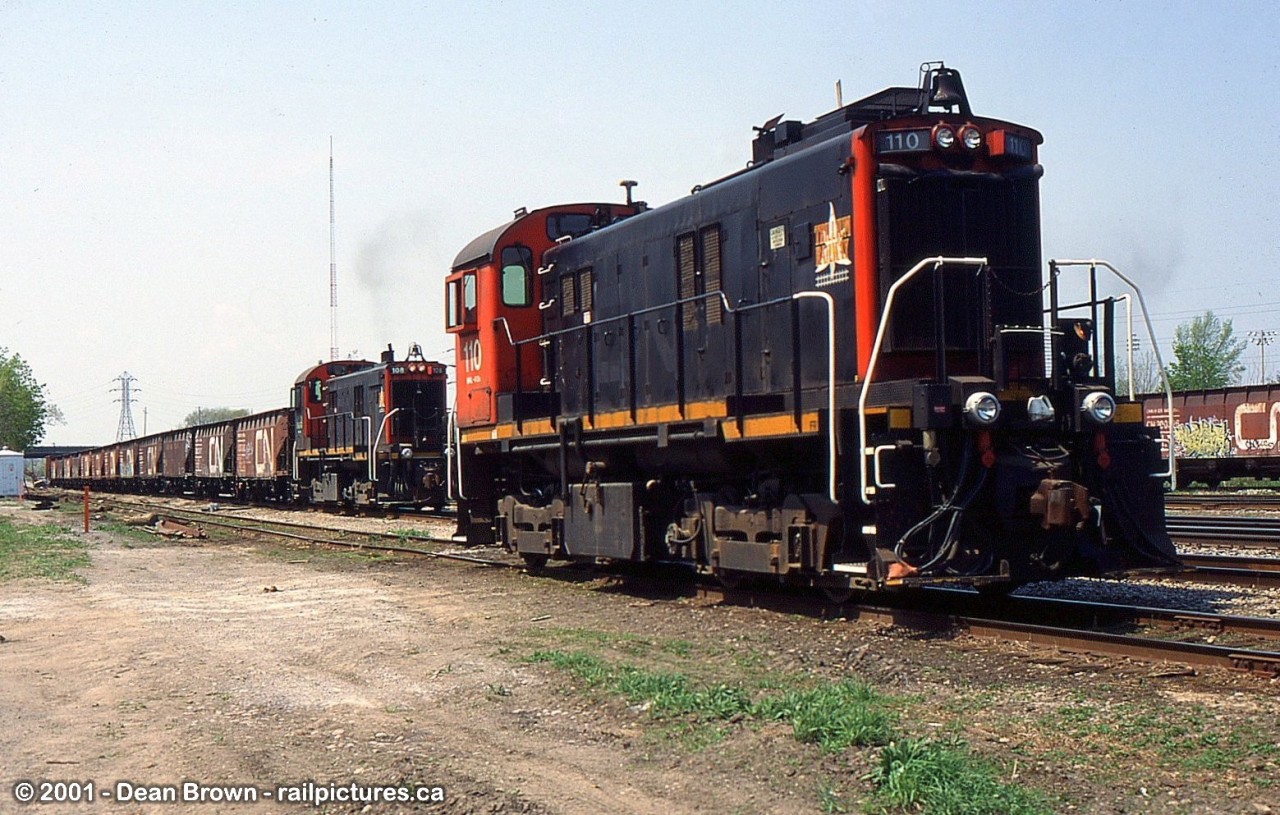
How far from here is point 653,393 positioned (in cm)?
1141

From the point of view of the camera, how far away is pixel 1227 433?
96.9 ft

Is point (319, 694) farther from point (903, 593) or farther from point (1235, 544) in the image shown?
point (1235, 544)

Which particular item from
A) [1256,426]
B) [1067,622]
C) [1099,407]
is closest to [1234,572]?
[1067,622]

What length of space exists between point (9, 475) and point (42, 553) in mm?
39296

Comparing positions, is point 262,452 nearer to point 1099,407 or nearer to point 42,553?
point 42,553

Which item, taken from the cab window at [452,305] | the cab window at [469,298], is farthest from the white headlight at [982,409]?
the cab window at [452,305]

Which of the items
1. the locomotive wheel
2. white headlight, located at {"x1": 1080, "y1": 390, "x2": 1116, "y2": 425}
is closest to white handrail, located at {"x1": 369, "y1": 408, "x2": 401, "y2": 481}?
the locomotive wheel

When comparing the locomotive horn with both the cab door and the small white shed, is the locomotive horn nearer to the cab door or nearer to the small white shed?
the cab door

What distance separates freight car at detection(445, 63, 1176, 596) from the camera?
Answer: 8141 mm

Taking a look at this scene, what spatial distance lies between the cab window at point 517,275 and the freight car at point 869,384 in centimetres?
187

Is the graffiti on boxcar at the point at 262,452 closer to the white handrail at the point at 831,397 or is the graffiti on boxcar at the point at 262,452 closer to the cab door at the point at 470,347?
the cab door at the point at 470,347

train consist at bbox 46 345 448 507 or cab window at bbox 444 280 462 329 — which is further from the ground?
cab window at bbox 444 280 462 329

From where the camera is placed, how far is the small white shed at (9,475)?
173 ft

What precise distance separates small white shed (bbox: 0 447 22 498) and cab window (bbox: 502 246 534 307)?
4716cm
